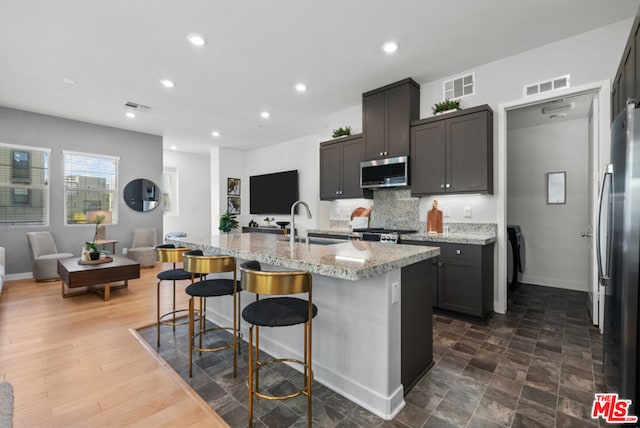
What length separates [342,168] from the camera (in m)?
4.70

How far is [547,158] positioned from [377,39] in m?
3.59

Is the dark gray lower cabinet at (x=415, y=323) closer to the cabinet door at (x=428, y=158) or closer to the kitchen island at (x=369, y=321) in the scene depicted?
the kitchen island at (x=369, y=321)

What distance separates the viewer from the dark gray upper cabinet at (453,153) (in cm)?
330

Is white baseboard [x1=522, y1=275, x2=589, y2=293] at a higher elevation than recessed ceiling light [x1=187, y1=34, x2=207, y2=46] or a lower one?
lower

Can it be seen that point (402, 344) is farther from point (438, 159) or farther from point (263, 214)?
point (263, 214)

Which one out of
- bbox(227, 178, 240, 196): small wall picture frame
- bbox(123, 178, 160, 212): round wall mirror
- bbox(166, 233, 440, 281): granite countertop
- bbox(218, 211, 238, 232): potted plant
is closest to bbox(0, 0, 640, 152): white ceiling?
bbox(123, 178, 160, 212): round wall mirror

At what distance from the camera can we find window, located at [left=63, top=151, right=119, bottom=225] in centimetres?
564

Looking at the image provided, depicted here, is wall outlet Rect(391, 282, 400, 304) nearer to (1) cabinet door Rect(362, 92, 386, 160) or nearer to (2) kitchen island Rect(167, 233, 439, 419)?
(2) kitchen island Rect(167, 233, 439, 419)

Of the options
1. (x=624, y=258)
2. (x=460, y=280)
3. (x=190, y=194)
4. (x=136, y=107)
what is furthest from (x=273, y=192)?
(x=624, y=258)

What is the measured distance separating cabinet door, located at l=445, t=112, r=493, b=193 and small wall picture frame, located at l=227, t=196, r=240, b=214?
18.6 ft

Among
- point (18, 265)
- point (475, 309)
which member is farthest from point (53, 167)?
point (475, 309)

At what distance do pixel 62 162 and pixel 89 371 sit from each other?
16.5 feet

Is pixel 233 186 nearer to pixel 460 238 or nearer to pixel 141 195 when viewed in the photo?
pixel 141 195

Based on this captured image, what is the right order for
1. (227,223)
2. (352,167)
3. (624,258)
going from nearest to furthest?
(624,258)
(352,167)
(227,223)
